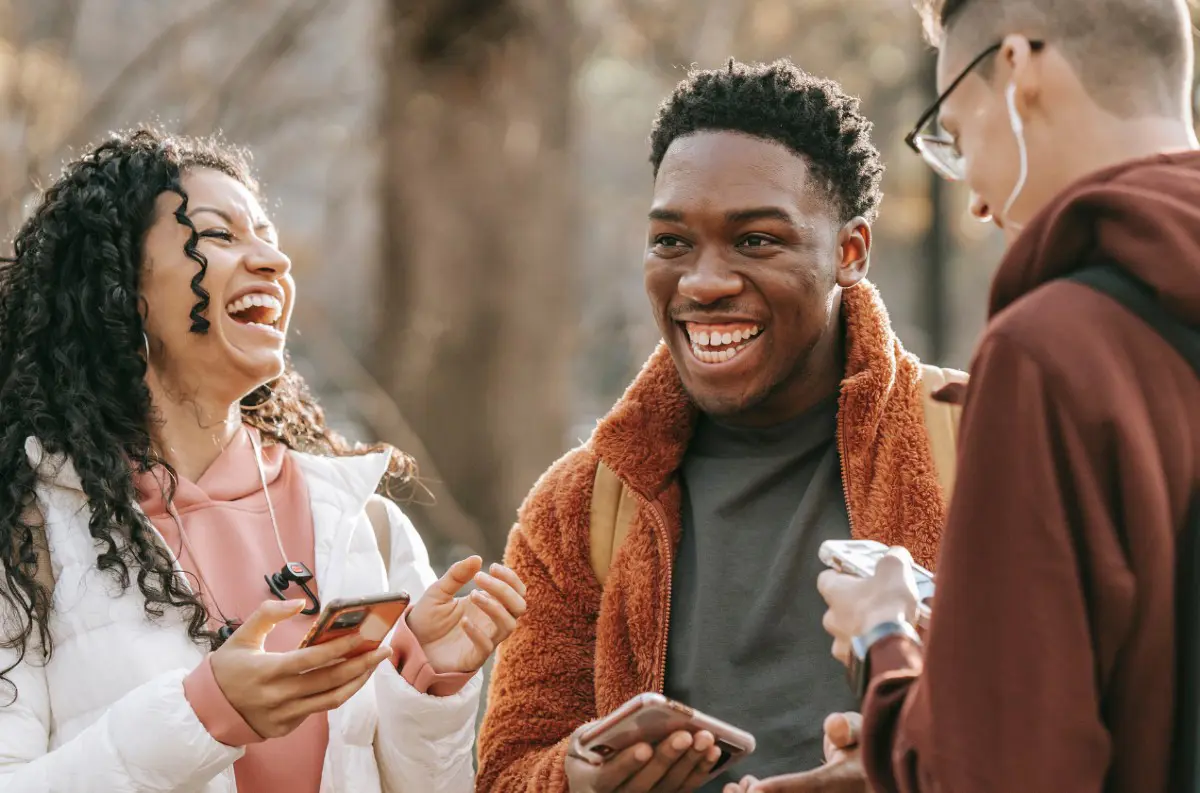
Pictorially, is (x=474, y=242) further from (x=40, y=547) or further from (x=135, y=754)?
(x=135, y=754)

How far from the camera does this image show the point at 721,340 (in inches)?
122

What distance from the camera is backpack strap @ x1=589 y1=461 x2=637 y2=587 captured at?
10.6ft

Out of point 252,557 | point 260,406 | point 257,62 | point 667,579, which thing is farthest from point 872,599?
point 257,62

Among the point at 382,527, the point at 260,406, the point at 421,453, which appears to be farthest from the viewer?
the point at 421,453

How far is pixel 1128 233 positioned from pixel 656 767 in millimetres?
1355

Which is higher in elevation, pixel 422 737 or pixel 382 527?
pixel 382 527

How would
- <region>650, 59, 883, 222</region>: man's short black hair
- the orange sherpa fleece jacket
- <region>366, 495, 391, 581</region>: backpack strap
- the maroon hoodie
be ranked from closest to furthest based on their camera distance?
1. the maroon hoodie
2. the orange sherpa fleece jacket
3. <region>650, 59, 883, 222</region>: man's short black hair
4. <region>366, 495, 391, 581</region>: backpack strap

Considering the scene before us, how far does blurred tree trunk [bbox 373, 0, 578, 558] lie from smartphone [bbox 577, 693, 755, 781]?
3.67 meters

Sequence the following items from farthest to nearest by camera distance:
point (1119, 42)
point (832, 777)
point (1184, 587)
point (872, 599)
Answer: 1. point (832, 777)
2. point (872, 599)
3. point (1119, 42)
4. point (1184, 587)

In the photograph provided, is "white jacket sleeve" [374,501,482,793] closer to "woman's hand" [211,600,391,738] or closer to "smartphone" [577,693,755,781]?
"woman's hand" [211,600,391,738]

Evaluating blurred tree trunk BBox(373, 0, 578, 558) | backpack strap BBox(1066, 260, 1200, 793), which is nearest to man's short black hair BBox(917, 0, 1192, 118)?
backpack strap BBox(1066, 260, 1200, 793)

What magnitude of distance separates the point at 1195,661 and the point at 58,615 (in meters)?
2.11

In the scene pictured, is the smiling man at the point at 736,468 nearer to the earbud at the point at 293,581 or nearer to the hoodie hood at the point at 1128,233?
the earbud at the point at 293,581

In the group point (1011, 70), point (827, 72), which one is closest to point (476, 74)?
point (1011, 70)
